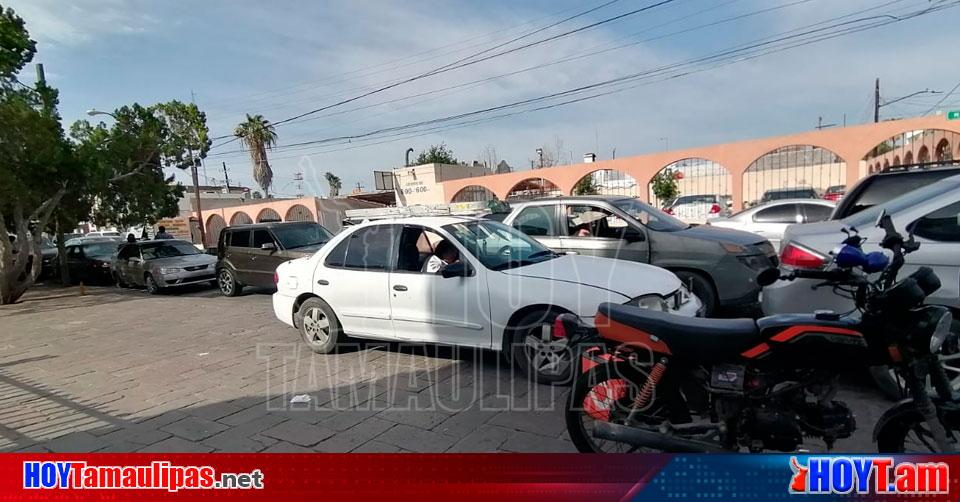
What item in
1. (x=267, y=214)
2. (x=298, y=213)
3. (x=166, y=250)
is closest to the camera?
(x=166, y=250)

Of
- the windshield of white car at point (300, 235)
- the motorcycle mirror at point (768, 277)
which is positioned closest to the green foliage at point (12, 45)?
the windshield of white car at point (300, 235)

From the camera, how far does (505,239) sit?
5.07m

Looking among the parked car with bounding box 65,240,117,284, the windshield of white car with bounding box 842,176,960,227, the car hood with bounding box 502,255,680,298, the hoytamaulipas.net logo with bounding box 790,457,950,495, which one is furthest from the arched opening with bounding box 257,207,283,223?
the hoytamaulipas.net logo with bounding box 790,457,950,495

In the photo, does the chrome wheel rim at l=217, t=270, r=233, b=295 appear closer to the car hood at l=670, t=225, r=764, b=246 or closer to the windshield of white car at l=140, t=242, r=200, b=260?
the windshield of white car at l=140, t=242, r=200, b=260

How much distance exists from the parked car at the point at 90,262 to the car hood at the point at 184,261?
12.9 ft

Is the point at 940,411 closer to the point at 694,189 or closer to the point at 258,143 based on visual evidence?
the point at 694,189

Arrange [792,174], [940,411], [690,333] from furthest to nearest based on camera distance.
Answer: [792,174]
[690,333]
[940,411]

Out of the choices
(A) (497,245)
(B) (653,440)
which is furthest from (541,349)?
(B) (653,440)

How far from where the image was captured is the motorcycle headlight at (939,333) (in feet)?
7.41

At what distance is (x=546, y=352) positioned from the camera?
13.5 feet

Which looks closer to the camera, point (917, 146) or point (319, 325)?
point (319, 325)

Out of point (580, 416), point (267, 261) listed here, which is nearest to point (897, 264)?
point (580, 416)

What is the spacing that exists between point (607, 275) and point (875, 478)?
7.16 feet

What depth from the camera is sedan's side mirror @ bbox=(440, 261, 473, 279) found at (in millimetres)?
4402
